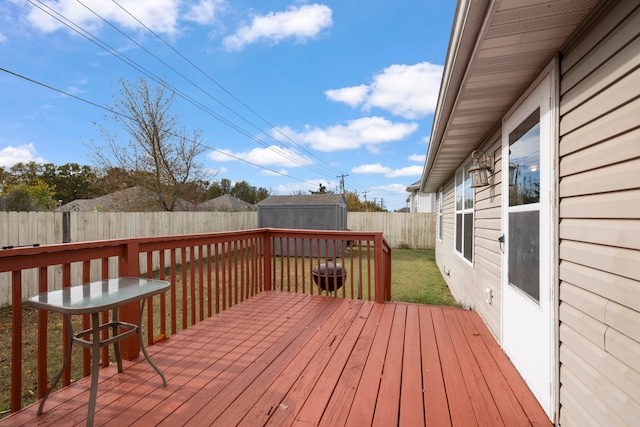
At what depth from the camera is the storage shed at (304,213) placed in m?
10.2

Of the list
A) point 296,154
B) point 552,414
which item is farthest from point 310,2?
point 296,154

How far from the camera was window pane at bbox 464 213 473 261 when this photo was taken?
414 centimetres

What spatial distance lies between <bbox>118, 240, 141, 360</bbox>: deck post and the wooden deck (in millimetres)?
105

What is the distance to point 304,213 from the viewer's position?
1044cm

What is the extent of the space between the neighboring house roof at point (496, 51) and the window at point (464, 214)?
170cm

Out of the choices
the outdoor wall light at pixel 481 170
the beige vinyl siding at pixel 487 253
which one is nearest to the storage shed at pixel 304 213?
the beige vinyl siding at pixel 487 253

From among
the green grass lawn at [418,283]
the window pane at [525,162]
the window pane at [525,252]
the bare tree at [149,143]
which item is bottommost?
the green grass lawn at [418,283]

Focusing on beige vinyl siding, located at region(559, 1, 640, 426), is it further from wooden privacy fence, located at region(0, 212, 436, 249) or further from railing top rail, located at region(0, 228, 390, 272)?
wooden privacy fence, located at region(0, 212, 436, 249)

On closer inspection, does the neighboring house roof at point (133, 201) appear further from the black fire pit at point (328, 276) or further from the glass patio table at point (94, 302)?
the glass patio table at point (94, 302)

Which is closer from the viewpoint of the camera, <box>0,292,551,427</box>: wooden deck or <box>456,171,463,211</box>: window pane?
<box>0,292,551,427</box>: wooden deck

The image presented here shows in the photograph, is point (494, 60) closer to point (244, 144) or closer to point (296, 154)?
point (244, 144)

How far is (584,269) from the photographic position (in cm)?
142

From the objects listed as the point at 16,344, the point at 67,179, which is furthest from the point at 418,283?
the point at 67,179

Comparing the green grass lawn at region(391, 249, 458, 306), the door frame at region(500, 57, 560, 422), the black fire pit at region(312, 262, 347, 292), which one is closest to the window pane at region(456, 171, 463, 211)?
the green grass lawn at region(391, 249, 458, 306)
